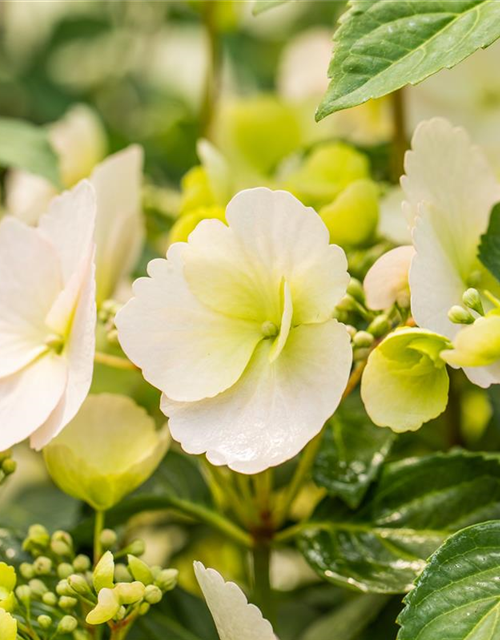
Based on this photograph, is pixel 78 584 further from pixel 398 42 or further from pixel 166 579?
pixel 398 42

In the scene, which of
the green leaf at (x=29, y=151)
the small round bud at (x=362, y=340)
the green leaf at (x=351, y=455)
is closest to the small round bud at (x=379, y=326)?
the small round bud at (x=362, y=340)

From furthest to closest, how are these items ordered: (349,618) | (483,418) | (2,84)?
(2,84) < (483,418) < (349,618)

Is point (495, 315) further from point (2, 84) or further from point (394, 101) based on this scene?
point (2, 84)

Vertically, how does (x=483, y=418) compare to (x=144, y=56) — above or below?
below

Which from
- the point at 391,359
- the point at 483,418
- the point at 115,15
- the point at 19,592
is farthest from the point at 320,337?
the point at 115,15

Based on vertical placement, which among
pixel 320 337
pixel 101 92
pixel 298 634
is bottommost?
pixel 298 634
